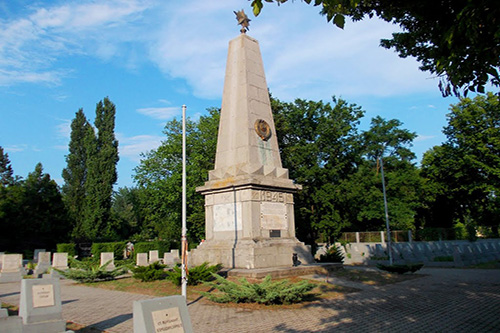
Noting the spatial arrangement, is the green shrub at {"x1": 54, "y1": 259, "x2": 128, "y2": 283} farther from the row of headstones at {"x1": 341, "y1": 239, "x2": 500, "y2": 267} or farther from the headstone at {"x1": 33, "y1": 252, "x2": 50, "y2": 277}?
the row of headstones at {"x1": 341, "y1": 239, "x2": 500, "y2": 267}

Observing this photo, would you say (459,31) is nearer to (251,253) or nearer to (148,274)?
(251,253)

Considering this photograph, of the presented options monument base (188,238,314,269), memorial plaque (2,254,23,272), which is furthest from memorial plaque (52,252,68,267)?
monument base (188,238,314,269)

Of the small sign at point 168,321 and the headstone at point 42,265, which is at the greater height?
the small sign at point 168,321

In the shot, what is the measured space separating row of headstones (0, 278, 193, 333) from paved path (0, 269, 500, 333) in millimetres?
1127

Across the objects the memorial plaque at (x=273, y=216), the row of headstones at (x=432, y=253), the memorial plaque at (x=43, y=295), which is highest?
the memorial plaque at (x=273, y=216)

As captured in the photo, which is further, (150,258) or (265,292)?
(150,258)

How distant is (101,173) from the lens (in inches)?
1687

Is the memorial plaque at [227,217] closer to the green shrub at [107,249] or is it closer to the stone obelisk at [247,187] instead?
the stone obelisk at [247,187]

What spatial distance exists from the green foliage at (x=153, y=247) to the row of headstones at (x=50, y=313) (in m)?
27.2

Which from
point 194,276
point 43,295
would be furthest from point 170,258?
point 43,295

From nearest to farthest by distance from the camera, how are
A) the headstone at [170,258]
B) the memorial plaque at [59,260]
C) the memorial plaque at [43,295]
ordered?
the memorial plaque at [43,295] < the memorial plaque at [59,260] < the headstone at [170,258]

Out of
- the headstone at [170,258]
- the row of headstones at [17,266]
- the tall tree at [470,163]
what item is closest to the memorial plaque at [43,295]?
the row of headstones at [17,266]

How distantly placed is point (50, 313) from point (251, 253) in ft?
24.3

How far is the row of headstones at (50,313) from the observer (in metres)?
3.98
